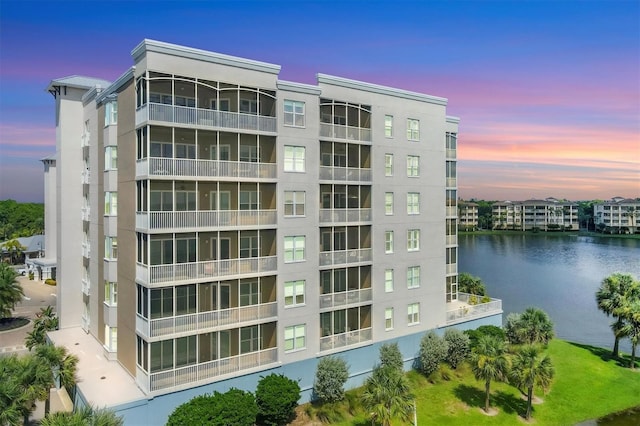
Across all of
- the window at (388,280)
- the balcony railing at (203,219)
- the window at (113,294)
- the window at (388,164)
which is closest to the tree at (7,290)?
the window at (113,294)

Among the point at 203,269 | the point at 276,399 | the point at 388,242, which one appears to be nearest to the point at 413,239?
the point at 388,242

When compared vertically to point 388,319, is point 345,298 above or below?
above

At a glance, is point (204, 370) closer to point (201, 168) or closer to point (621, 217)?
point (201, 168)

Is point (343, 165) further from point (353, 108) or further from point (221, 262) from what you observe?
point (221, 262)

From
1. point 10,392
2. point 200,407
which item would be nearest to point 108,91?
point 10,392

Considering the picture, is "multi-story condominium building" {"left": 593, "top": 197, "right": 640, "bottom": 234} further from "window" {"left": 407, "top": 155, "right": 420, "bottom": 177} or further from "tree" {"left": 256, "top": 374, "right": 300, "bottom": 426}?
"tree" {"left": 256, "top": 374, "right": 300, "bottom": 426}

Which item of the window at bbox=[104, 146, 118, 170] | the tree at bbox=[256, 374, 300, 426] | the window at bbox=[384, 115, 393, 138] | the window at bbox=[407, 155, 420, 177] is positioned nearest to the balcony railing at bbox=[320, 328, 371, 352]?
the tree at bbox=[256, 374, 300, 426]

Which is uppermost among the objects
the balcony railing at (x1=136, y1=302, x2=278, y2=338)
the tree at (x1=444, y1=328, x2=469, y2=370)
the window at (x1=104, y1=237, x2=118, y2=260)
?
the window at (x1=104, y1=237, x2=118, y2=260)
